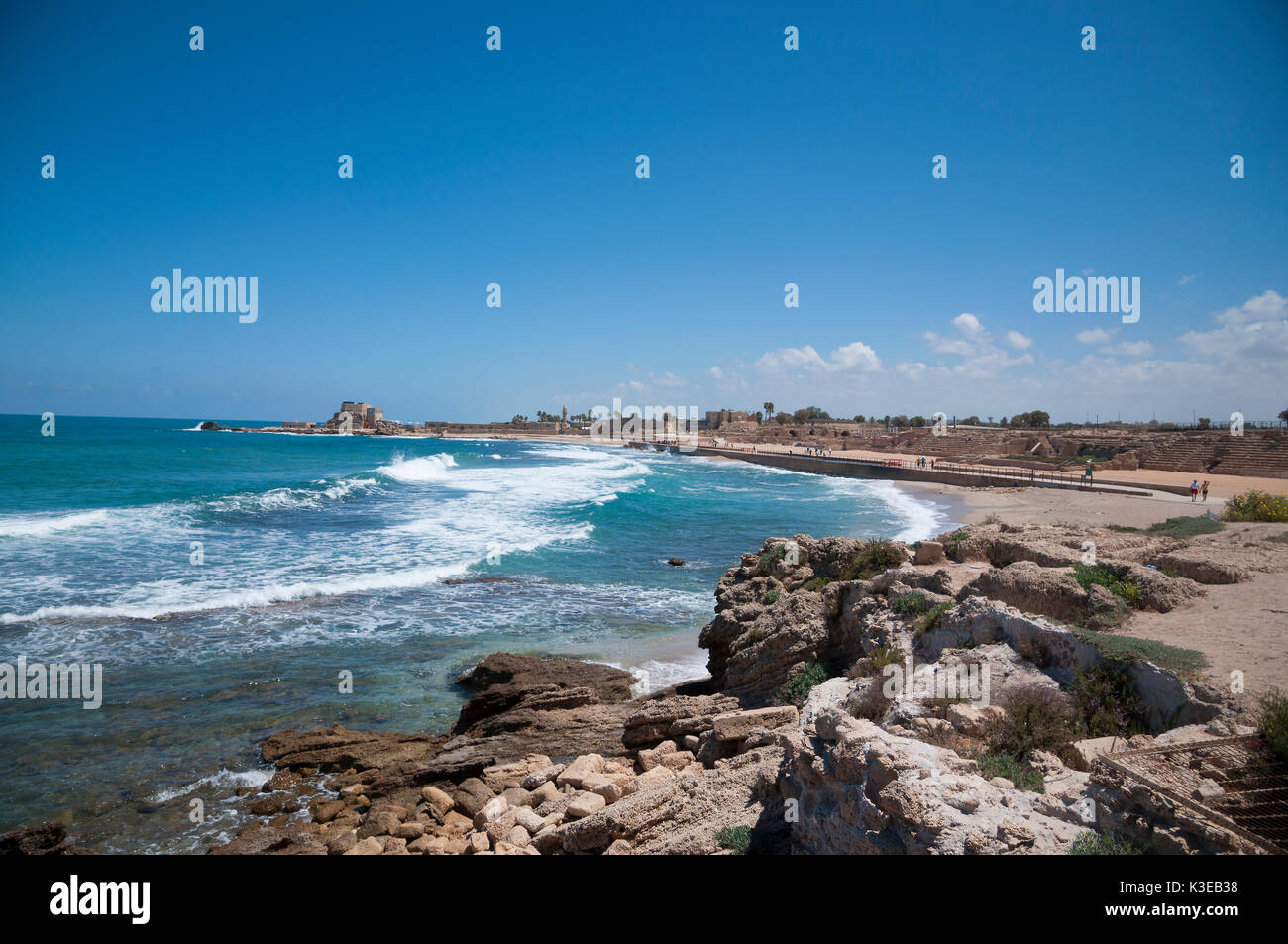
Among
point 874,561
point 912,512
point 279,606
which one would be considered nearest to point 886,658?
point 874,561

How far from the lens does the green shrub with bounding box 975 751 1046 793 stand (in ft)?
14.0

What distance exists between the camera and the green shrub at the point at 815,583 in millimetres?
10398

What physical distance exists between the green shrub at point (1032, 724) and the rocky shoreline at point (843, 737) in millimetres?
27

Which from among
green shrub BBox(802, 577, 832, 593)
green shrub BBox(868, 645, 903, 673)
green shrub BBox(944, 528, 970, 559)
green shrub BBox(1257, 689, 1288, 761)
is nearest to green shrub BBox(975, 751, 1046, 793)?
green shrub BBox(1257, 689, 1288, 761)

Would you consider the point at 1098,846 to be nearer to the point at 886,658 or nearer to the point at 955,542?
the point at 886,658

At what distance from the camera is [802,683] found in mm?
8211

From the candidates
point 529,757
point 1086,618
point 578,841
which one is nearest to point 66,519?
point 529,757

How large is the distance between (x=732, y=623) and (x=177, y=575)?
52.2 feet

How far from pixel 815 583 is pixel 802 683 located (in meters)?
2.70

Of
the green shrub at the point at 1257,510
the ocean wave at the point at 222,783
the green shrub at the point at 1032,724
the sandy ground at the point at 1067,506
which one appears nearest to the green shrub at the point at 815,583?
the green shrub at the point at 1032,724

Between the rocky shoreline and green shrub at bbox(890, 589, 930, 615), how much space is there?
0.03 metres
